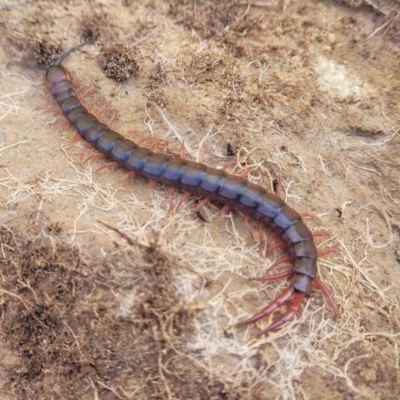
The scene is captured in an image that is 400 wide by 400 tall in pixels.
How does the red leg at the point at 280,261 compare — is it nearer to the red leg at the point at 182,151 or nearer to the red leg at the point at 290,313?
the red leg at the point at 290,313

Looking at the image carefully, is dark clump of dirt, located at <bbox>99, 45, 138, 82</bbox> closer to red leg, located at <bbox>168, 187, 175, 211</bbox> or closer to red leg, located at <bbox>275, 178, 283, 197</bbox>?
red leg, located at <bbox>168, 187, 175, 211</bbox>

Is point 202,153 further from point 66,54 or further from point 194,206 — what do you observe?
point 66,54

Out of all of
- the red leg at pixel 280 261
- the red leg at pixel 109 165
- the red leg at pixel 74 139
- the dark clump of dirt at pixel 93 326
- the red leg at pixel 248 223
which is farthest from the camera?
the red leg at pixel 74 139

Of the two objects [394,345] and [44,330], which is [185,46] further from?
[394,345]

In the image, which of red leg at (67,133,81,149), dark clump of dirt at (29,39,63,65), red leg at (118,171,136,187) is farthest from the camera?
dark clump of dirt at (29,39,63,65)

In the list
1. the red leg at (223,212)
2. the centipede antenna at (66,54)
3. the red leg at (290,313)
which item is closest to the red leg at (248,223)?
the red leg at (223,212)

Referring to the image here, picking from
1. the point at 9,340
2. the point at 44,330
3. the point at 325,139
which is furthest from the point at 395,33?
the point at 9,340

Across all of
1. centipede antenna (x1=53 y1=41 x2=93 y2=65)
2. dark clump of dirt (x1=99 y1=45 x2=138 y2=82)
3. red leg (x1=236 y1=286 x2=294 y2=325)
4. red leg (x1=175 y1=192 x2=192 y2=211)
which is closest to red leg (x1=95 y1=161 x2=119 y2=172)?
red leg (x1=175 y1=192 x2=192 y2=211)

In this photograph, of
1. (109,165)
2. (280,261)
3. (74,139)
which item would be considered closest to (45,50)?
(74,139)
